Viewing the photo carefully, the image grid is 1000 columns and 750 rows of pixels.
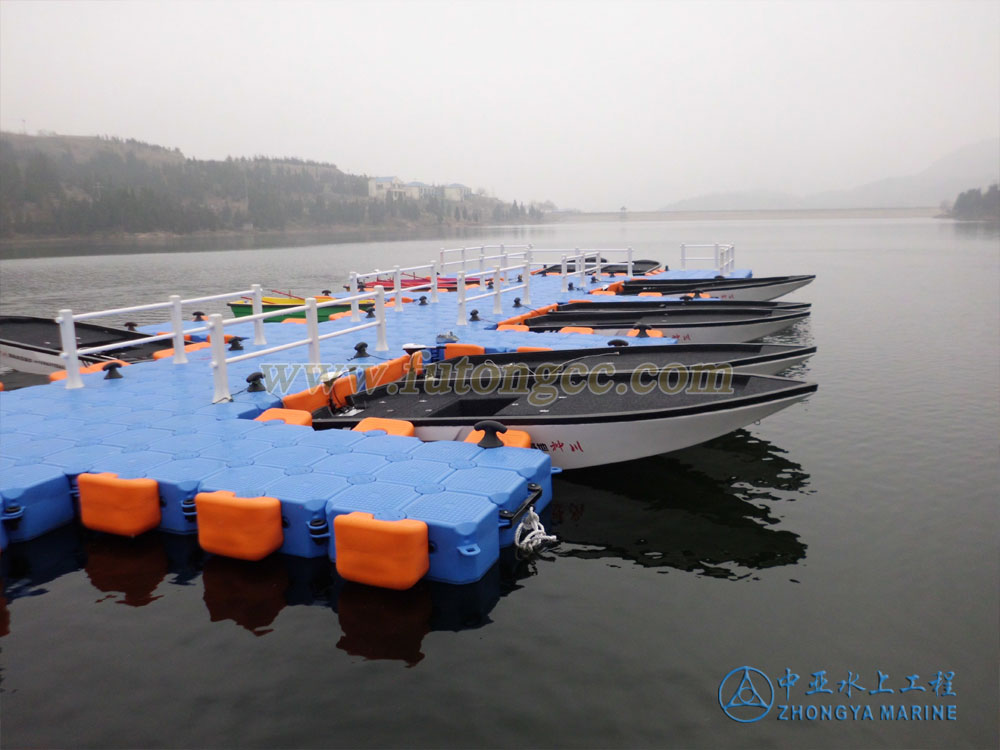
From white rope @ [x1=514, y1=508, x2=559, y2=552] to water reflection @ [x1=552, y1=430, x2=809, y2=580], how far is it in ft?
1.39

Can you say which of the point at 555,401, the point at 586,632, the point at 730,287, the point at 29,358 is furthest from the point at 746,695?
the point at 730,287

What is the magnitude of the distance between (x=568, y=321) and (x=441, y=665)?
12.2m

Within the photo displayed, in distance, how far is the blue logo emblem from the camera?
181 inches

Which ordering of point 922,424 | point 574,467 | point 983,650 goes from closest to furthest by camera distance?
point 983,650, point 574,467, point 922,424

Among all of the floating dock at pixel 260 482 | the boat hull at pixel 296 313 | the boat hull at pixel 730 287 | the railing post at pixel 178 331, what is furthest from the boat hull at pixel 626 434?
the boat hull at pixel 730 287

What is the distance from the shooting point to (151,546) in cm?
658

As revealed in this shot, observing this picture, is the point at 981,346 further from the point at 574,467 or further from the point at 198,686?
the point at 198,686

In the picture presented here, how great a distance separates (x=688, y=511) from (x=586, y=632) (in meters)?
2.97

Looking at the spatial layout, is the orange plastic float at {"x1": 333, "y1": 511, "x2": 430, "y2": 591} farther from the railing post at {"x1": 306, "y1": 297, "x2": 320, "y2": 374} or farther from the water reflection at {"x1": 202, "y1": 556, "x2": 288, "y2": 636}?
the railing post at {"x1": 306, "y1": 297, "x2": 320, "y2": 374}

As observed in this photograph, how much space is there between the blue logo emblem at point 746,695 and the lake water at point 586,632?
0.8 inches

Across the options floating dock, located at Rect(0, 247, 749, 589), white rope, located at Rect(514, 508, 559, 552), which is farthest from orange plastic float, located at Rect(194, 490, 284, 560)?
white rope, located at Rect(514, 508, 559, 552)

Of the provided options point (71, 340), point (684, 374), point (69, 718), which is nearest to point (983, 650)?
point (684, 374)

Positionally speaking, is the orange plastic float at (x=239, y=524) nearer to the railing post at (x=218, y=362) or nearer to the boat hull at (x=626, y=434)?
the boat hull at (x=626, y=434)

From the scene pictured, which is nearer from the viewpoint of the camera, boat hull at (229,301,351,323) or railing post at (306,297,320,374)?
railing post at (306,297,320,374)
